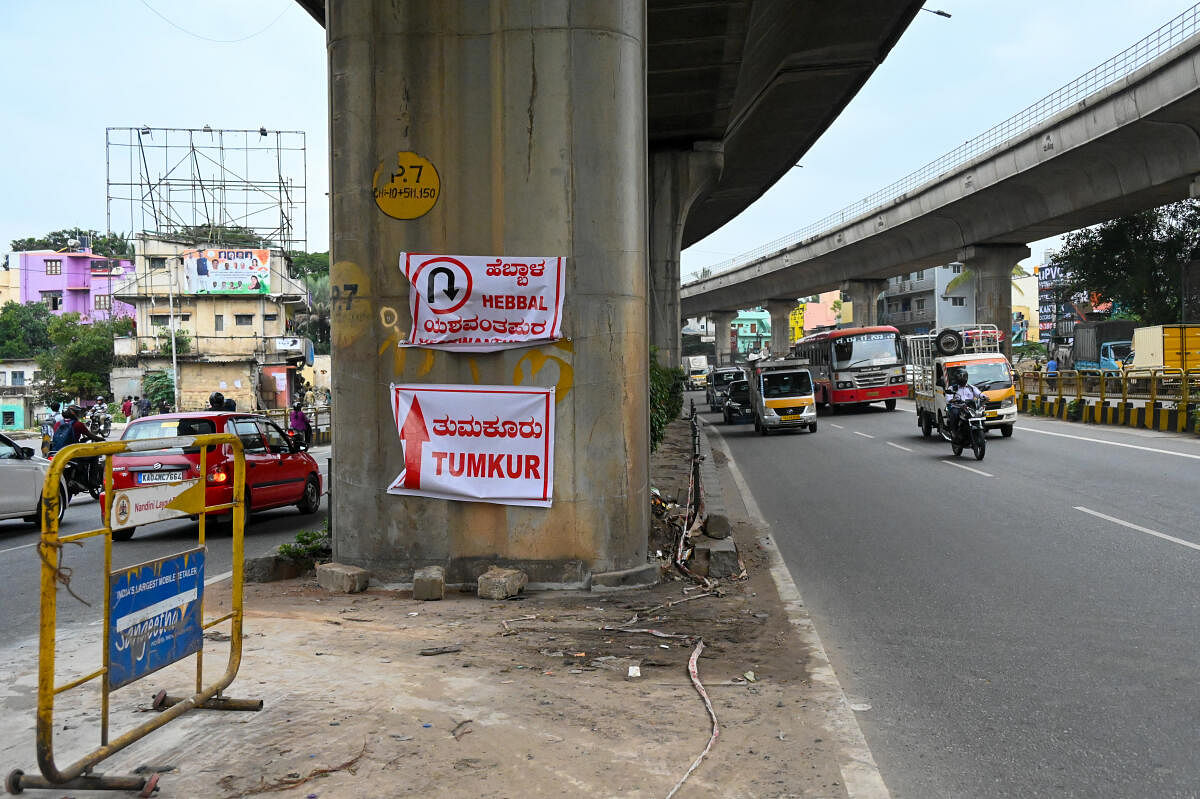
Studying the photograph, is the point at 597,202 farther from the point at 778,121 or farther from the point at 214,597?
the point at 778,121

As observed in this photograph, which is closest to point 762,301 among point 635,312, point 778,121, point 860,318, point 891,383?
point 860,318

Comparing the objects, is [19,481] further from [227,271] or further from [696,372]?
[696,372]

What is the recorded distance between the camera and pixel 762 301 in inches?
2928

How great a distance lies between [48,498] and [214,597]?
502 centimetres

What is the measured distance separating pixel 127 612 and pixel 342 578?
13.7ft

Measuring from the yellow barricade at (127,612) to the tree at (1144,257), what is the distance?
5252 centimetres

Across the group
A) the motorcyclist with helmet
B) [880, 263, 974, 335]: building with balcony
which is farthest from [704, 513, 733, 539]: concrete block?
[880, 263, 974, 335]: building with balcony

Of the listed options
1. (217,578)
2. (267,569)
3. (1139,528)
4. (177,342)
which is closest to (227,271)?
(177,342)

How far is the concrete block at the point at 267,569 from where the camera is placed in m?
9.17

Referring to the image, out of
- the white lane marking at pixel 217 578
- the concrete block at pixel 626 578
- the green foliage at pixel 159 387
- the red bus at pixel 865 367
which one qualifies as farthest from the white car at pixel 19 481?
the green foliage at pixel 159 387

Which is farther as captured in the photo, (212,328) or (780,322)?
(780,322)

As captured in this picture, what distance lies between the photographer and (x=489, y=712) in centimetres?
516

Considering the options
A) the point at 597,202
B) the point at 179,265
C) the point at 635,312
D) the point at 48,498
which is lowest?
the point at 48,498

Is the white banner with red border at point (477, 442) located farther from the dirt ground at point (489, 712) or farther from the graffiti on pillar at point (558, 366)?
the dirt ground at point (489, 712)
